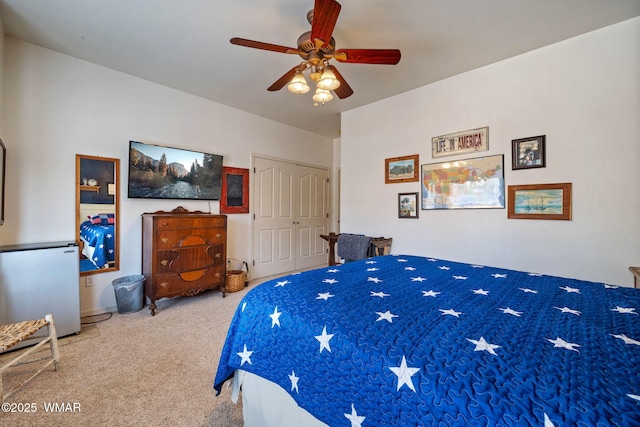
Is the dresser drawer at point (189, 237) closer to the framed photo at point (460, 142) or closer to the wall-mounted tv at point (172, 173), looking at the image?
the wall-mounted tv at point (172, 173)

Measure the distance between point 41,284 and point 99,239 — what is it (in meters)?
0.72

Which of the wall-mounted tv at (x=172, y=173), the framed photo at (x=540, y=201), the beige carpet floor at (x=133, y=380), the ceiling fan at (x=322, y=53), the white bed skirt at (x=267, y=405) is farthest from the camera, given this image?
the wall-mounted tv at (x=172, y=173)

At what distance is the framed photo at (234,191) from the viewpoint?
3.95 meters

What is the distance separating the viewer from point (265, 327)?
3.94 feet

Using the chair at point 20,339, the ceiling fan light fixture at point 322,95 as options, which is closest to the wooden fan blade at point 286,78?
the ceiling fan light fixture at point 322,95

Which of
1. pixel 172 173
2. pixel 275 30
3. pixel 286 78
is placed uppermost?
pixel 275 30

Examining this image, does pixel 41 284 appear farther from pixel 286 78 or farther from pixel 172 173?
pixel 286 78

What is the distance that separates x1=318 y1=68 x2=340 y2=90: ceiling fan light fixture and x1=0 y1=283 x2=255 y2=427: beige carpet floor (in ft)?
7.56

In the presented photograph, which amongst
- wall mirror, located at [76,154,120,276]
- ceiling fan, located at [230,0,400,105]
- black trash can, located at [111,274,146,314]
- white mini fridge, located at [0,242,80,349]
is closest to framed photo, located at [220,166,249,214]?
wall mirror, located at [76,154,120,276]

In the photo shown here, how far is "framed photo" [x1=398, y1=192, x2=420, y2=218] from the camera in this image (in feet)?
11.0

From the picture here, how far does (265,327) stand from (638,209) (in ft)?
10.0

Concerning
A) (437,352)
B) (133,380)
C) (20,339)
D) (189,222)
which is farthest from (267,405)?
(189,222)

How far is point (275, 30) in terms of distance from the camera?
2.26 meters

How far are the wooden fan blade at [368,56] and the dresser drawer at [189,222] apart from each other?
95.6 inches
